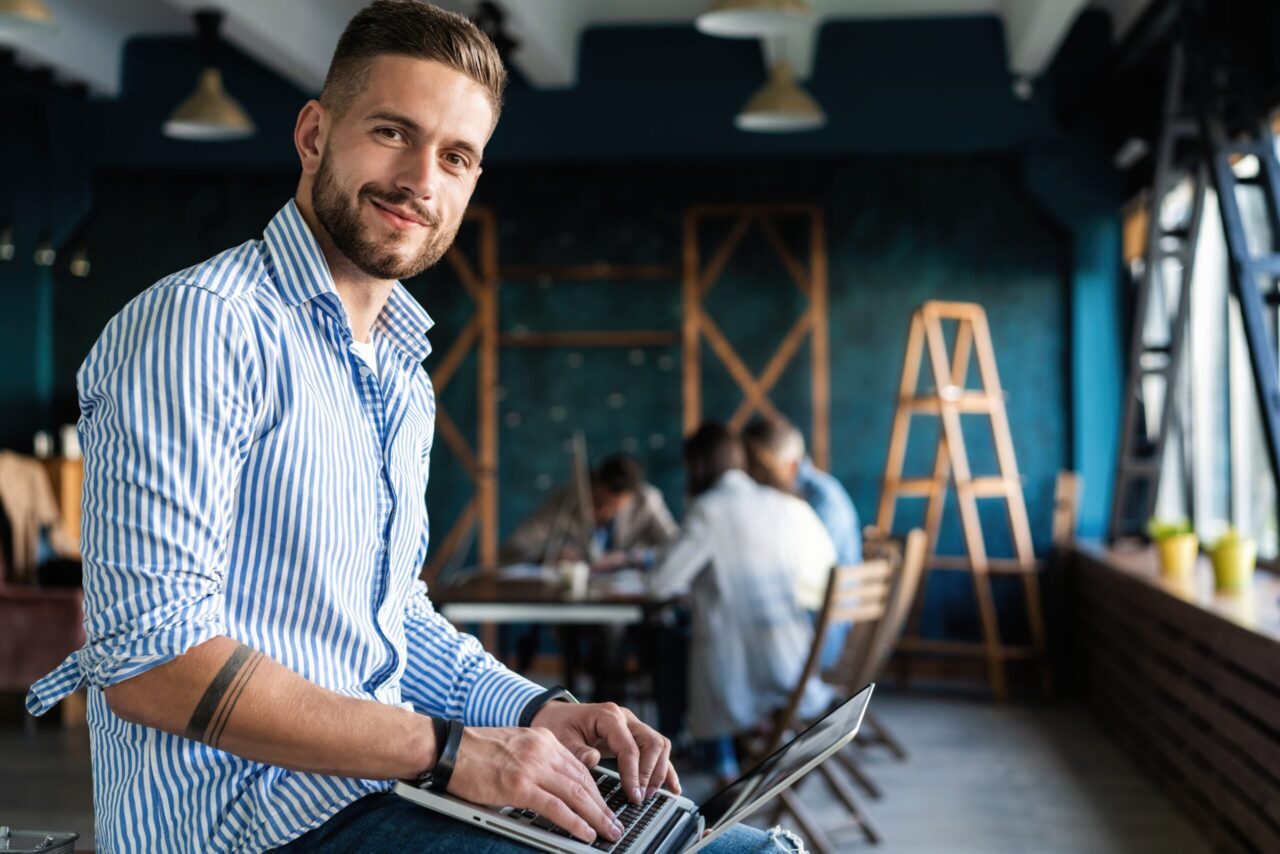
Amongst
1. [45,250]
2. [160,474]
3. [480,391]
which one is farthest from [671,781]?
[45,250]

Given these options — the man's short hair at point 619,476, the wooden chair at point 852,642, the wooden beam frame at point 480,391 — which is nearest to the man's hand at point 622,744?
the wooden chair at point 852,642

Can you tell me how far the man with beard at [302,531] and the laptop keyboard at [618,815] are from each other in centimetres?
2

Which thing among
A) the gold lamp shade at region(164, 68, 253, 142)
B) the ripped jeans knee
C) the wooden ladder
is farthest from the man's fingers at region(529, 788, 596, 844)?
the wooden ladder

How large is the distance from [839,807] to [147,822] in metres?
3.87

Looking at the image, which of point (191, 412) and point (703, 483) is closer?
point (191, 412)

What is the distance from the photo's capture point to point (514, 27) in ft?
21.1

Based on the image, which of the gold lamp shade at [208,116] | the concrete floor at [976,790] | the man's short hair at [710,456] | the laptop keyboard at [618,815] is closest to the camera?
the laptop keyboard at [618,815]

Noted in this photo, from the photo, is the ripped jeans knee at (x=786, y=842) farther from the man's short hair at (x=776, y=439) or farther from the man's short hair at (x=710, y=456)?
the man's short hair at (x=776, y=439)

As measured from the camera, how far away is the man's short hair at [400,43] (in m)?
1.37

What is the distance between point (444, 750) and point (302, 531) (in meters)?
0.24

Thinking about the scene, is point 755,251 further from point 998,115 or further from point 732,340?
point 998,115

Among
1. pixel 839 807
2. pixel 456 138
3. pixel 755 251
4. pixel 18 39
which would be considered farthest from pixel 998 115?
pixel 456 138

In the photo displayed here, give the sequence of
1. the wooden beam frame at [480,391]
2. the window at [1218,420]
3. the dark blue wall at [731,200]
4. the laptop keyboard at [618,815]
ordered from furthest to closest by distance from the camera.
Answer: the wooden beam frame at [480,391]
the dark blue wall at [731,200]
the window at [1218,420]
the laptop keyboard at [618,815]

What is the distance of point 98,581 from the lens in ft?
3.86
